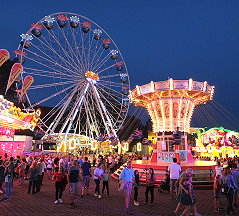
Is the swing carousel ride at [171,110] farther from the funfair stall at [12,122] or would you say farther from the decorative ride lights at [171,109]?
the funfair stall at [12,122]

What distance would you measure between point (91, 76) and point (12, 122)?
11.1 m

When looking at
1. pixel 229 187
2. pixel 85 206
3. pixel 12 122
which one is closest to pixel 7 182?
pixel 85 206

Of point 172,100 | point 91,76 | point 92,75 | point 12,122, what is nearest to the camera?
point 12,122

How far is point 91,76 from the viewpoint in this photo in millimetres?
24734

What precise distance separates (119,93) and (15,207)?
22.2 metres

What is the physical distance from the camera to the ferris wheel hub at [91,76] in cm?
2447

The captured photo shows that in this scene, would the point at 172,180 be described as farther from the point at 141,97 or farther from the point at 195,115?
the point at 195,115

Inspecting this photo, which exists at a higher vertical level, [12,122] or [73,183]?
[12,122]

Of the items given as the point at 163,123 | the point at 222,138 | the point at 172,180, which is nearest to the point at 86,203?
the point at 172,180

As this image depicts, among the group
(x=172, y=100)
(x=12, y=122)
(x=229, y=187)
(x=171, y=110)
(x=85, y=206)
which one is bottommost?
(x=85, y=206)

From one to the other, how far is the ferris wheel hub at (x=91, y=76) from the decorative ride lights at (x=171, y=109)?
8958mm

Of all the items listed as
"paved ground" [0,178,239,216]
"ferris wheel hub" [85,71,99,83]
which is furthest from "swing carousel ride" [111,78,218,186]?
"ferris wheel hub" [85,71,99,83]

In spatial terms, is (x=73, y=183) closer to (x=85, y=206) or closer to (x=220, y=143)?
(x=85, y=206)

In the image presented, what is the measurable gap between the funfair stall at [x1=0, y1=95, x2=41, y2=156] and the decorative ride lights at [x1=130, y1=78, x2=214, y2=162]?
8.10m
